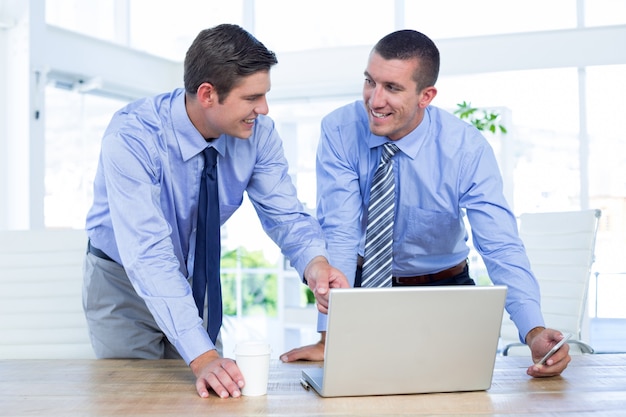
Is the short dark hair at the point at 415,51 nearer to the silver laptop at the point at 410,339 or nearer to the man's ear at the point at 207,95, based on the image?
the man's ear at the point at 207,95

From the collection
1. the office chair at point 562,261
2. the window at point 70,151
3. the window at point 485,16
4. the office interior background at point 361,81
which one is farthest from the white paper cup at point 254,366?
the window at point 485,16

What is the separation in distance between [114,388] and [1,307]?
38.3 inches

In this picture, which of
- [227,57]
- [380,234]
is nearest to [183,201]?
[227,57]

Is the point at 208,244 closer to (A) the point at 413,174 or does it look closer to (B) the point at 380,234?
(B) the point at 380,234

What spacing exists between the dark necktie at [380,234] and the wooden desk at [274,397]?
47 cm

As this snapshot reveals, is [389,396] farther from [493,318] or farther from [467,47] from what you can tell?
[467,47]

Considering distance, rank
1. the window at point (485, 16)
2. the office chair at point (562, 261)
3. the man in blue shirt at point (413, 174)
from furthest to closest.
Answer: the window at point (485, 16), the office chair at point (562, 261), the man in blue shirt at point (413, 174)

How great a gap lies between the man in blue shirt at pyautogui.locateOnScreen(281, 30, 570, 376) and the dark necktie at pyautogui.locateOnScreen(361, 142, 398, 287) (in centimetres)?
4

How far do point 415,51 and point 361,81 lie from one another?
415 centimetres

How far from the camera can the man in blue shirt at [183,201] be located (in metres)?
1.76

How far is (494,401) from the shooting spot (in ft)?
4.97

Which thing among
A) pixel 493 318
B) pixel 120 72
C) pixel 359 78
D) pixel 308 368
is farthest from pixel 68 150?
pixel 493 318

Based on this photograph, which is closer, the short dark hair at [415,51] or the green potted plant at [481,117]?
the short dark hair at [415,51]

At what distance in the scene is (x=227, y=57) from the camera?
1859mm
